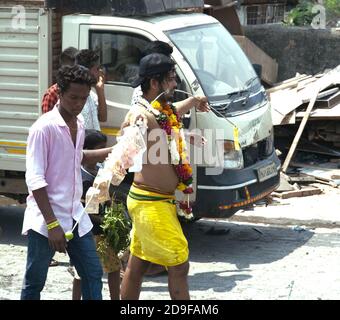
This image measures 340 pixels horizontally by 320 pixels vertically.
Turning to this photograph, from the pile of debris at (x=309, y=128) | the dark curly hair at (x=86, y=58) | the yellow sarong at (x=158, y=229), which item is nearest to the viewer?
the yellow sarong at (x=158, y=229)

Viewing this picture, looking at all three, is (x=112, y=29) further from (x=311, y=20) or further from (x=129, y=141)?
(x=311, y=20)

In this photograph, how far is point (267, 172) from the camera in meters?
8.30

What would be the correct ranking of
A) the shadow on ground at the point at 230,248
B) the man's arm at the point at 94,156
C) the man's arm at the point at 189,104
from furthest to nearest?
1. the shadow on ground at the point at 230,248
2. the man's arm at the point at 189,104
3. the man's arm at the point at 94,156

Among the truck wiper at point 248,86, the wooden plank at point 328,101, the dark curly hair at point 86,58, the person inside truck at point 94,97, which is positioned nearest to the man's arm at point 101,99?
the person inside truck at point 94,97

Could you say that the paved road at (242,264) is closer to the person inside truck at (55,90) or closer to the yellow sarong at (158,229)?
the yellow sarong at (158,229)

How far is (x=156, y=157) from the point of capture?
5.72m

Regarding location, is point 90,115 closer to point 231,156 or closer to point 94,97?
point 94,97

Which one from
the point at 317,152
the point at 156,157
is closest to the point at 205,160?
the point at 156,157

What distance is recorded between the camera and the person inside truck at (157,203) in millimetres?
5590

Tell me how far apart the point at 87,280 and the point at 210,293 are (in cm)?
206

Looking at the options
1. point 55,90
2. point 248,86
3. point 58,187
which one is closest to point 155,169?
point 58,187

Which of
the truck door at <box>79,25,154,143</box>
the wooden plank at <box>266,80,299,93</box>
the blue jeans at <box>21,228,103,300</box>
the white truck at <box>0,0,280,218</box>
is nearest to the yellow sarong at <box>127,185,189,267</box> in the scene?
the blue jeans at <box>21,228,103,300</box>

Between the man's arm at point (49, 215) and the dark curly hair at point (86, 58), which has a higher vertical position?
the dark curly hair at point (86, 58)

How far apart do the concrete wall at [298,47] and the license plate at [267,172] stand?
5.68 m
